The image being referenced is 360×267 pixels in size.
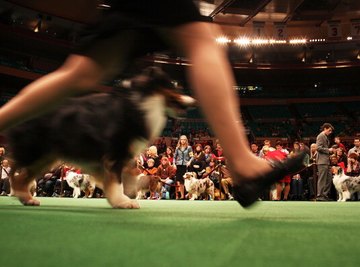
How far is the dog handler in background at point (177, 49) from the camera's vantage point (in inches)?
67.6

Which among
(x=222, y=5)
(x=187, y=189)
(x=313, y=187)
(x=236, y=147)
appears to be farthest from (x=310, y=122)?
(x=236, y=147)

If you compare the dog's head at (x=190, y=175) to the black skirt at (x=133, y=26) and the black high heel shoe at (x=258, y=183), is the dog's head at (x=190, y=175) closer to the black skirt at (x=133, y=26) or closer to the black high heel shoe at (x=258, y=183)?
the black high heel shoe at (x=258, y=183)

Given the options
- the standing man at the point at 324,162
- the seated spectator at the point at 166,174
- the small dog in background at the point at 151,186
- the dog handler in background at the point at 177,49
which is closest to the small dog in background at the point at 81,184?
the small dog in background at the point at 151,186

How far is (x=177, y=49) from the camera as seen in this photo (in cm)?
183

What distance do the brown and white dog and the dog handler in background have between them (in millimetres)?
8201

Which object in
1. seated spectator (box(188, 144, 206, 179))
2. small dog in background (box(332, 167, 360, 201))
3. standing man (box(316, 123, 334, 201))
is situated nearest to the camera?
standing man (box(316, 123, 334, 201))

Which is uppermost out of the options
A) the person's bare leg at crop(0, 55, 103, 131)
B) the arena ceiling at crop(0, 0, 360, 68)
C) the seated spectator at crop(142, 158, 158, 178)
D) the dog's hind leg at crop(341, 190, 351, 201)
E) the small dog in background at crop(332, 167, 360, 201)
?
the arena ceiling at crop(0, 0, 360, 68)

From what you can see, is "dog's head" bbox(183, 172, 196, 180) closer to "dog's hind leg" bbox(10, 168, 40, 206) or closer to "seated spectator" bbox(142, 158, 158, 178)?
"seated spectator" bbox(142, 158, 158, 178)

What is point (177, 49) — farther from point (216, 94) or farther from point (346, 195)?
point (346, 195)

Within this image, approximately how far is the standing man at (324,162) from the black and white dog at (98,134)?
21.7ft

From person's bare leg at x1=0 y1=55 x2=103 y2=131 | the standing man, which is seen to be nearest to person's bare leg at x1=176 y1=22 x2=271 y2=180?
person's bare leg at x1=0 y1=55 x2=103 y2=131

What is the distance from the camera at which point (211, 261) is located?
3.15 feet

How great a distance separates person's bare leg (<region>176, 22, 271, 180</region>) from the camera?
1.73 metres

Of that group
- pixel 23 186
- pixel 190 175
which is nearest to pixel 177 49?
pixel 23 186
